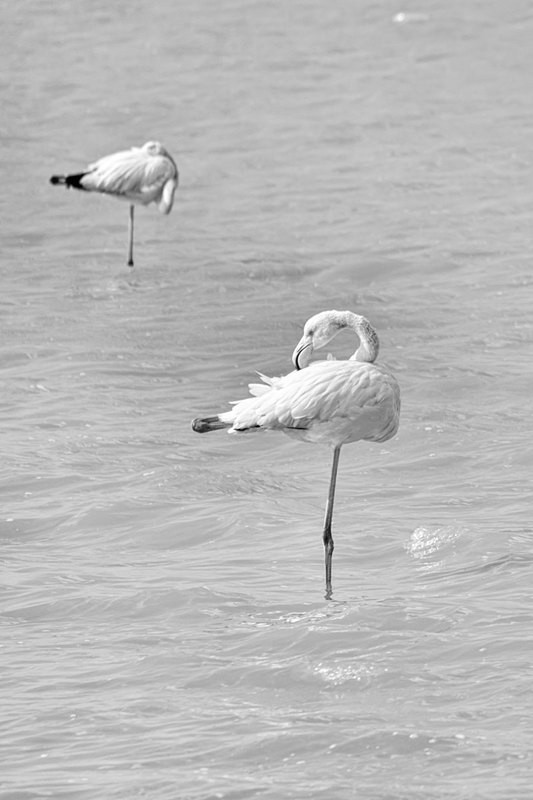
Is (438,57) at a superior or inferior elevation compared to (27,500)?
inferior

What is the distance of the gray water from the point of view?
21.1 ft

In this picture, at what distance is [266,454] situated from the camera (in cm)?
1043

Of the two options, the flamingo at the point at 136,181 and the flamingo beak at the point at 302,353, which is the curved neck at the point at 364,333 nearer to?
the flamingo beak at the point at 302,353

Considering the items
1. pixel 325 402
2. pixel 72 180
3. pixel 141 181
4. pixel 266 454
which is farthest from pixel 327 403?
pixel 72 180

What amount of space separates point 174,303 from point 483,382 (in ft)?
12.0

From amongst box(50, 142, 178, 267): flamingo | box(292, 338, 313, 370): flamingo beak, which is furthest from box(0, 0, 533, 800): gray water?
box(292, 338, 313, 370): flamingo beak

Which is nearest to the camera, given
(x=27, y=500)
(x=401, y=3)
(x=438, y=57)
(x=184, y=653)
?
(x=184, y=653)

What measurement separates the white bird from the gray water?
2.33 ft

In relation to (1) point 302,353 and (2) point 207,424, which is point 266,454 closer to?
(1) point 302,353

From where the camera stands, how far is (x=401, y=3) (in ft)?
87.4

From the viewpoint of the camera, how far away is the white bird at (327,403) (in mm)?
7992

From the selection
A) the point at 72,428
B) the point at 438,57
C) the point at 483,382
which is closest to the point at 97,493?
the point at 72,428

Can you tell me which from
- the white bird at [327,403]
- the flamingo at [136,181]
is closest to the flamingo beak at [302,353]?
the white bird at [327,403]

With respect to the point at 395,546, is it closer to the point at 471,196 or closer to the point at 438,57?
the point at 471,196
